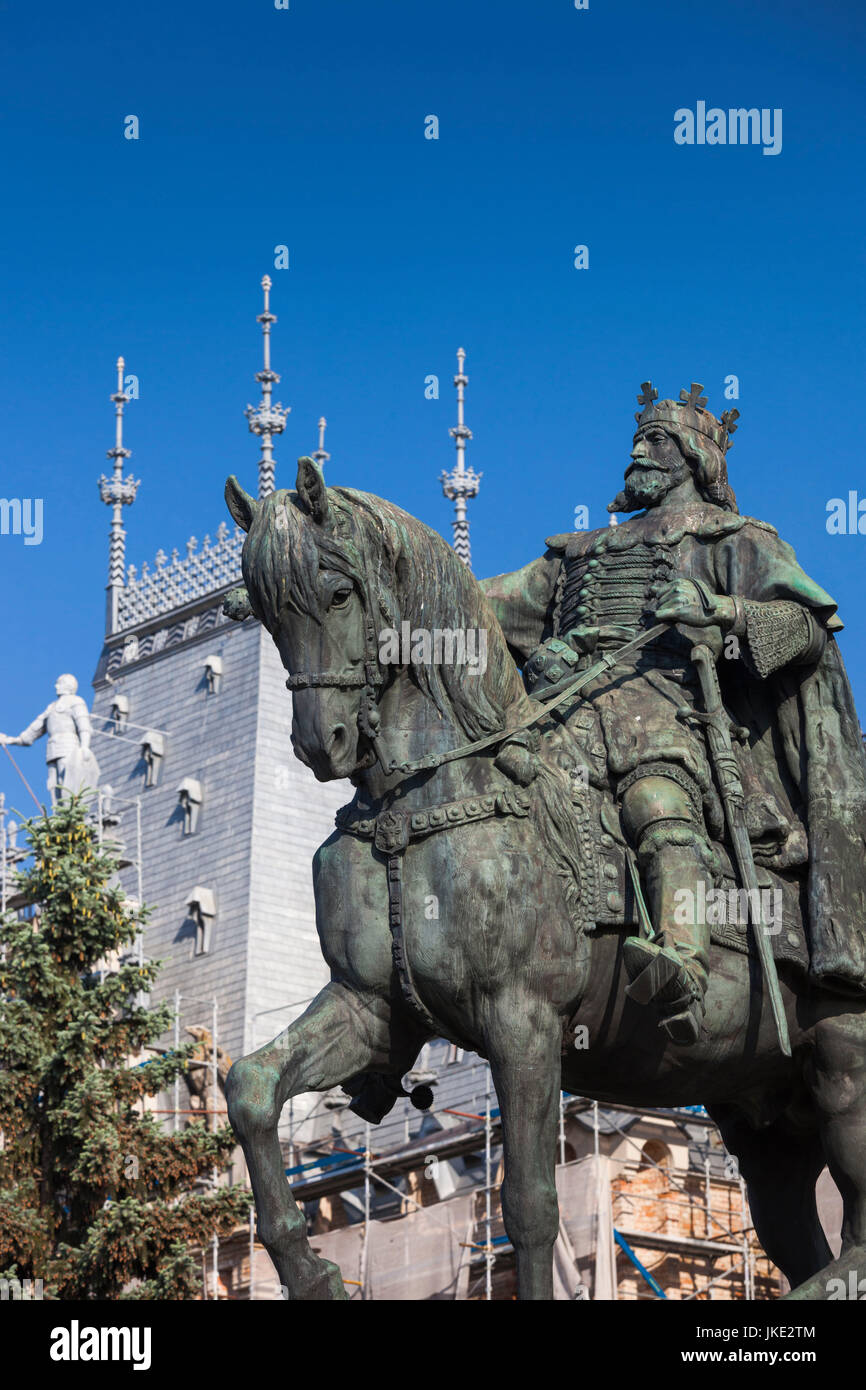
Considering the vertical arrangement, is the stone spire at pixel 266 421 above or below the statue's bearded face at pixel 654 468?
above

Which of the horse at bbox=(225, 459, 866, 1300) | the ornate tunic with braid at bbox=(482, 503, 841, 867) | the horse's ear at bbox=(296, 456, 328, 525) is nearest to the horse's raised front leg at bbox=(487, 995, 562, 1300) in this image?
the horse at bbox=(225, 459, 866, 1300)

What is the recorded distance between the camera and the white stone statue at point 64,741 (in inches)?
2119

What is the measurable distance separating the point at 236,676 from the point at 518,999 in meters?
54.4

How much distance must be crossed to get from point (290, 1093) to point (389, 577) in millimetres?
2045

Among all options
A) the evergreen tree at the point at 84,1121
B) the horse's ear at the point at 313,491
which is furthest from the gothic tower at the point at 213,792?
the horse's ear at the point at 313,491

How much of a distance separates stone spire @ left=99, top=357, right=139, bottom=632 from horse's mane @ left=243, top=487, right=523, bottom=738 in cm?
5906

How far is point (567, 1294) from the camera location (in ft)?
121

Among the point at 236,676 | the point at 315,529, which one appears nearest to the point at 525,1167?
the point at 315,529

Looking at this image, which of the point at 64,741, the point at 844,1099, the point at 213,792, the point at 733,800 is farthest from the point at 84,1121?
the point at 213,792

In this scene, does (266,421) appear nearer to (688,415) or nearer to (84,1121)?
(84,1121)

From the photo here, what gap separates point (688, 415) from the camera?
11.0 meters

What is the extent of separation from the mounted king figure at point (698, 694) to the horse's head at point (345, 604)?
33.7 inches
